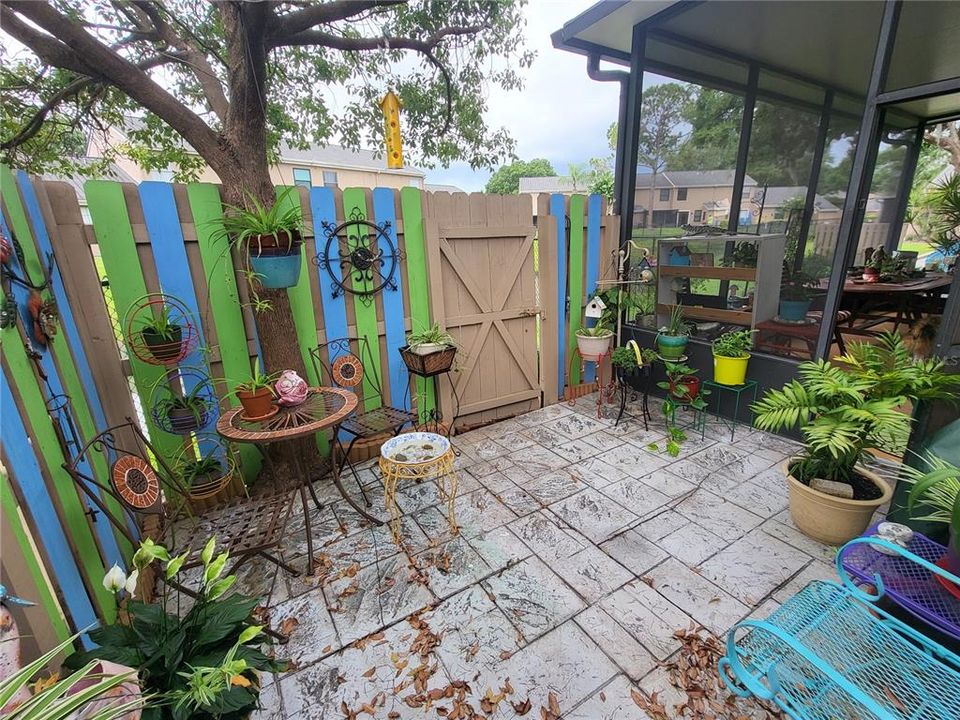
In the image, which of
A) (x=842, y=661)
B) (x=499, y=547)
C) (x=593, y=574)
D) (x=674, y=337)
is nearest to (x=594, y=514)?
(x=593, y=574)

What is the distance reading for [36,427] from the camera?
149 centimetres

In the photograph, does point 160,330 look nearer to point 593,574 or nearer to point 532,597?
point 532,597

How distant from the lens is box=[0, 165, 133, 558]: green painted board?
5.48 ft

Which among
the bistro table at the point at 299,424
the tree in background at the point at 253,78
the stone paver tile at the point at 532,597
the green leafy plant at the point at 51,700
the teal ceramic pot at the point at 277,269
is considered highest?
the tree in background at the point at 253,78

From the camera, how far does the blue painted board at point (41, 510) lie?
4.35 ft

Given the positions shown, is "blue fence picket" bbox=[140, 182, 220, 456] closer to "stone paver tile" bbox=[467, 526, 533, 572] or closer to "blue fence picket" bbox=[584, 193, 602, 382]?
"stone paver tile" bbox=[467, 526, 533, 572]

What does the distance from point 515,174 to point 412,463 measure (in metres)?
35.0

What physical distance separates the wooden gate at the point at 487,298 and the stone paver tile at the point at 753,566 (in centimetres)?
214

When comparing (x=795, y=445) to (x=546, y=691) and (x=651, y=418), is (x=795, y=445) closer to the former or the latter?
(x=651, y=418)

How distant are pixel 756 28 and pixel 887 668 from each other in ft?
15.9

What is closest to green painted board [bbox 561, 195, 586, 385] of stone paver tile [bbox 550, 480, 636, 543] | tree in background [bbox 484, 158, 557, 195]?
stone paver tile [bbox 550, 480, 636, 543]

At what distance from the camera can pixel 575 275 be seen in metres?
4.02

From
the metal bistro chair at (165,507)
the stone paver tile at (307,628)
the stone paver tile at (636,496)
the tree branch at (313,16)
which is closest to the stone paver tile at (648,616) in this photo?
the stone paver tile at (636,496)

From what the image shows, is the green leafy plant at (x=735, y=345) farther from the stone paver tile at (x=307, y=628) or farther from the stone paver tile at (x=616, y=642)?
the stone paver tile at (x=307, y=628)
